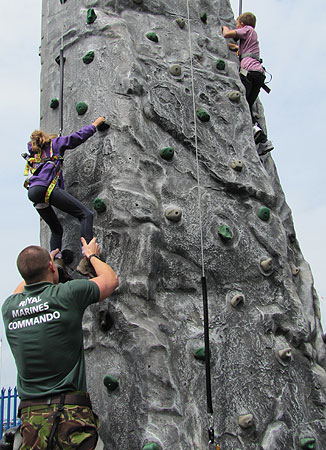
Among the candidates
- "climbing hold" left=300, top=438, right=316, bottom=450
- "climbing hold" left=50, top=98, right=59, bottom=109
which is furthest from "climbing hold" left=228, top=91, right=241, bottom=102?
"climbing hold" left=300, top=438, right=316, bottom=450

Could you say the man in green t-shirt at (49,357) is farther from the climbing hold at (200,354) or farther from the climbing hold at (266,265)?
the climbing hold at (266,265)

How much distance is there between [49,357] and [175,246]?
1703 millimetres

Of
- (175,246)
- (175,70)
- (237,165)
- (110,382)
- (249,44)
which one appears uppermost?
(249,44)

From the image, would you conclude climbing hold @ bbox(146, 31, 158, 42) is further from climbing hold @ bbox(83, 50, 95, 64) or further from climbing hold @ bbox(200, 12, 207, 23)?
climbing hold @ bbox(200, 12, 207, 23)

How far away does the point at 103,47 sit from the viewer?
426cm

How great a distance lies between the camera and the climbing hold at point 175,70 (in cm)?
440

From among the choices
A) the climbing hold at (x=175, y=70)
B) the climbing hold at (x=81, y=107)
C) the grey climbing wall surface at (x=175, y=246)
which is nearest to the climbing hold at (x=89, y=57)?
the grey climbing wall surface at (x=175, y=246)

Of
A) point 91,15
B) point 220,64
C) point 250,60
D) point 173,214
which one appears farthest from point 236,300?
point 91,15

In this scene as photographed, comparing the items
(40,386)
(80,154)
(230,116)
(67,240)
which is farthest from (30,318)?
(230,116)

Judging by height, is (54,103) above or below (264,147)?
above

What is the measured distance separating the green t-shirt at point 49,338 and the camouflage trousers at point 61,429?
8cm

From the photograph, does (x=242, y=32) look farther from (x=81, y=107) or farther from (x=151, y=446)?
(x=151, y=446)

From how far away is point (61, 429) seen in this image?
84.6 inches

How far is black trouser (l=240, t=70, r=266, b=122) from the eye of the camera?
500cm
